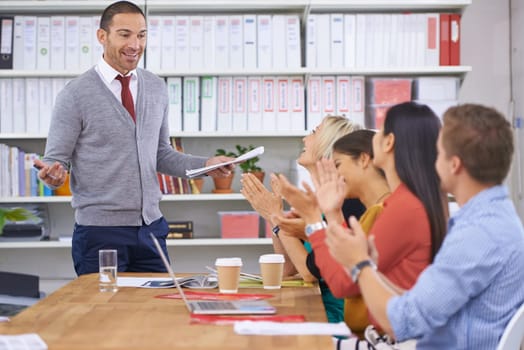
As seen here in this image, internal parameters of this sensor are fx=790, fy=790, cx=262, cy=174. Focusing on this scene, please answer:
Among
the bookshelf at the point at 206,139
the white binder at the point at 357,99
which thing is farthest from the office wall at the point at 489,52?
the white binder at the point at 357,99

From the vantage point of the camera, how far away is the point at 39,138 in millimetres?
4422

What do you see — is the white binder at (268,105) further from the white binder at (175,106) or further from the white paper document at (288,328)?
the white paper document at (288,328)

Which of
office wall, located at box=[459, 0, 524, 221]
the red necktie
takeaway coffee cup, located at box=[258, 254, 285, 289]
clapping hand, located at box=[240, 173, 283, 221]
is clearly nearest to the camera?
takeaway coffee cup, located at box=[258, 254, 285, 289]

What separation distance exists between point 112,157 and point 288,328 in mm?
1535

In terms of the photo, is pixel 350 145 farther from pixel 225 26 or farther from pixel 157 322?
pixel 225 26

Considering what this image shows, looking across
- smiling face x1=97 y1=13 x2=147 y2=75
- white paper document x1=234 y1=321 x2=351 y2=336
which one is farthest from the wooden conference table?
smiling face x1=97 y1=13 x2=147 y2=75

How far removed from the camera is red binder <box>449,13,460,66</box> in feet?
13.9

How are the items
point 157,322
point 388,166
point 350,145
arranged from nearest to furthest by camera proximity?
point 157,322 → point 388,166 → point 350,145

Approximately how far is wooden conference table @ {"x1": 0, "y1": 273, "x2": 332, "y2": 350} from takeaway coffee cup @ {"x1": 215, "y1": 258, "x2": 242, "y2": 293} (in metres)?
0.08

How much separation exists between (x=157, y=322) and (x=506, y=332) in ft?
2.46

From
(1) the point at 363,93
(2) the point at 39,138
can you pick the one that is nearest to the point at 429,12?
(1) the point at 363,93

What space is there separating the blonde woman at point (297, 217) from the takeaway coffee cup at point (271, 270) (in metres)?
0.09

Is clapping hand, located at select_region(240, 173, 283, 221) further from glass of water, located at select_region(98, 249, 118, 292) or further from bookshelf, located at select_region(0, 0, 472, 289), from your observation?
bookshelf, located at select_region(0, 0, 472, 289)

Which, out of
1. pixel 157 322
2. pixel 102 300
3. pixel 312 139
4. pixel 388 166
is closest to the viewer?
pixel 157 322
